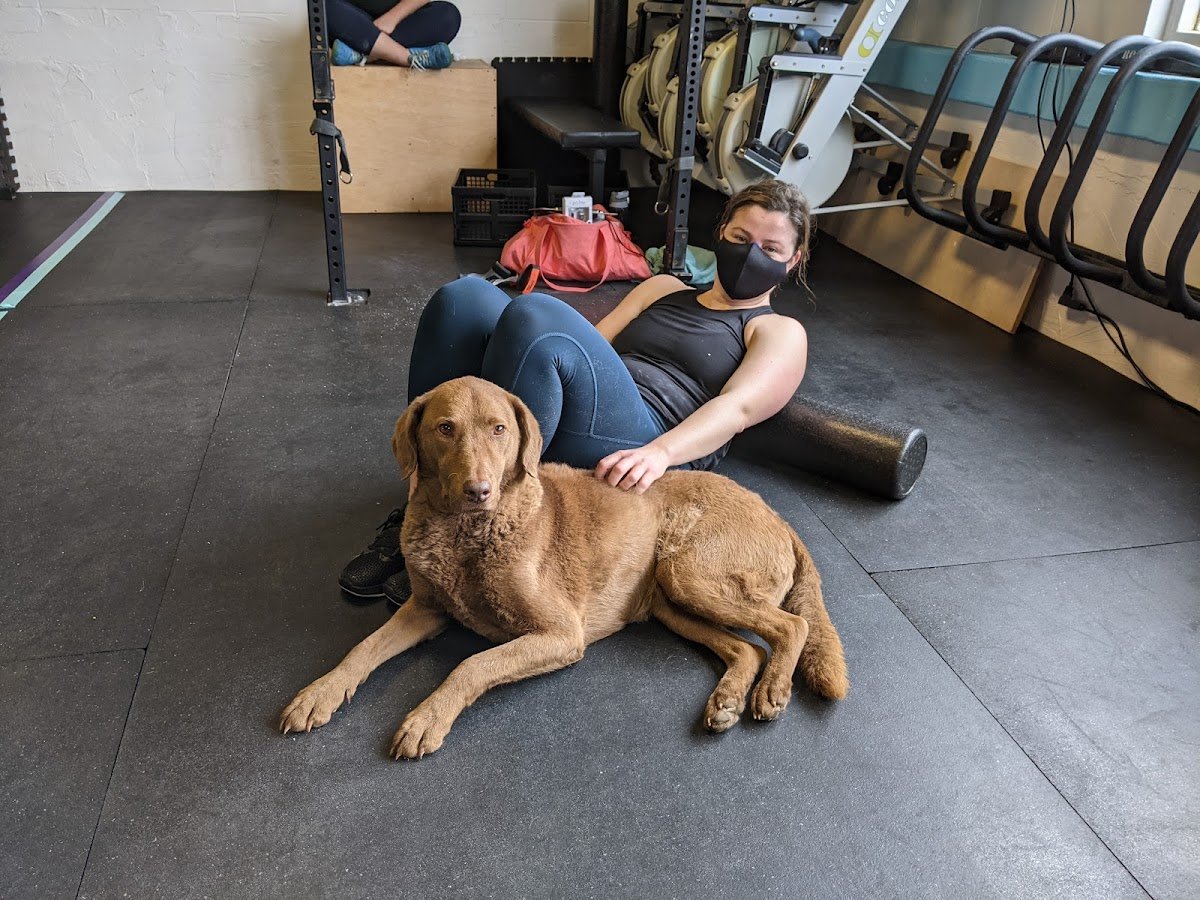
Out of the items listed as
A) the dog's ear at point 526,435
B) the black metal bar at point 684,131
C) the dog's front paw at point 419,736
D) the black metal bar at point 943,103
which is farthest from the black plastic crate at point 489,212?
the dog's front paw at point 419,736

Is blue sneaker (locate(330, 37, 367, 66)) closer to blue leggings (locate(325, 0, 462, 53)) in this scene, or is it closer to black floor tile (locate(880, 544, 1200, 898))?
blue leggings (locate(325, 0, 462, 53))

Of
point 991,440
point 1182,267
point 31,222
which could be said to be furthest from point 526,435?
point 31,222

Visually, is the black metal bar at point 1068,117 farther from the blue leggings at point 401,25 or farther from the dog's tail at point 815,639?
the blue leggings at point 401,25

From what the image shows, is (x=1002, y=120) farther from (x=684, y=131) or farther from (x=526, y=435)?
(x=526, y=435)

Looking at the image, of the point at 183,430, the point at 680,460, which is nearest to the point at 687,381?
the point at 680,460

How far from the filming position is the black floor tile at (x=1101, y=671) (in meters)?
1.65

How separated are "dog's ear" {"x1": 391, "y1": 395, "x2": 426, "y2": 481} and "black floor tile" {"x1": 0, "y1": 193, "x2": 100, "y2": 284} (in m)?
3.53

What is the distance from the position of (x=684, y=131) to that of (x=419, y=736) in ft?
10.7

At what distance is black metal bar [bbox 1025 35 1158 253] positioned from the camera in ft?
9.84

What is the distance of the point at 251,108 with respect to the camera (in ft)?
19.4

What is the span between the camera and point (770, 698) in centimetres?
181

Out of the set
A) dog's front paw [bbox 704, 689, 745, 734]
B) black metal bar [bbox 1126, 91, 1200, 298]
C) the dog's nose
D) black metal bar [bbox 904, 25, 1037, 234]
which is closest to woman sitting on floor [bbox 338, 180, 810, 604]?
the dog's nose

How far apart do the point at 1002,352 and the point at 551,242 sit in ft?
7.23

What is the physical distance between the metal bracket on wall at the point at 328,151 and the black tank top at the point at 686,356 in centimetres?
206
